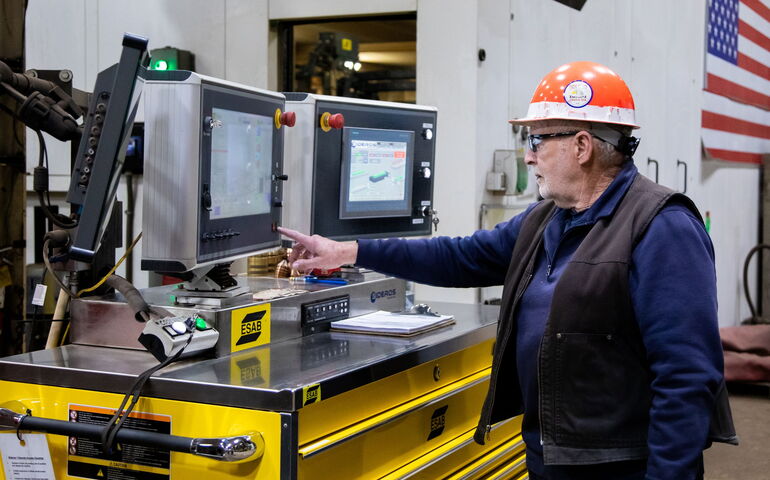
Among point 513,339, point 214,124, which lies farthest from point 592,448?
point 214,124

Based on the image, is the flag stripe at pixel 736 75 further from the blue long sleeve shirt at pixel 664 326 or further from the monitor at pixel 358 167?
the blue long sleeve shirt at pixel 664 326

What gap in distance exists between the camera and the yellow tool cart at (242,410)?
6.33 ft

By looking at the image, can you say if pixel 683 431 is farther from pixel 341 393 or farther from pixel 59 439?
pixel 59 439

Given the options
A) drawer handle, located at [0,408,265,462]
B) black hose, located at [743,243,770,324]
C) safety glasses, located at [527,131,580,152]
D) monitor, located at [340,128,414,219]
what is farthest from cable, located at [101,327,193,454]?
black hose, located at [743,243,770,324]

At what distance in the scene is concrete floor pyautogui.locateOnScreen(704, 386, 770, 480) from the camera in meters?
4.87

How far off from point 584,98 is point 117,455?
4.28 ft

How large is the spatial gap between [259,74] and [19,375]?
9.30 feet

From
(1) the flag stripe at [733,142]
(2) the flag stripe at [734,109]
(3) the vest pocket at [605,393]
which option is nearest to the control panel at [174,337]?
(3) the vest pocket at [605,393]

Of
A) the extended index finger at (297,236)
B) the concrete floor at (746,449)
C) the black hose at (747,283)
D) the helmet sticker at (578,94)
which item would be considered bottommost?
the concrete floor at (746,449)

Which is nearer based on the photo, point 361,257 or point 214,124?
point 214,124

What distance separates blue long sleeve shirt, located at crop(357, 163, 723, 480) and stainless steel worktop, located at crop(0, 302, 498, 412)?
0.35m

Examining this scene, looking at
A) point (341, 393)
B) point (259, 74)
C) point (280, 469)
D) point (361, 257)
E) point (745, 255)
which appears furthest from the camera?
point (745, 255)

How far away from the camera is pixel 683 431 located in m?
1.94

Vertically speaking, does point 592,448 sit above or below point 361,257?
below
